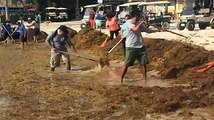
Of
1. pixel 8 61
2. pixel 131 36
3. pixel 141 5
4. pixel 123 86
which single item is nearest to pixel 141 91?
pixel 123 86

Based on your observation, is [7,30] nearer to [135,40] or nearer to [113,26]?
[113,26]

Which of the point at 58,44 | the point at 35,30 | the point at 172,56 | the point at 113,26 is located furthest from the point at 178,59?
the point at 35,30

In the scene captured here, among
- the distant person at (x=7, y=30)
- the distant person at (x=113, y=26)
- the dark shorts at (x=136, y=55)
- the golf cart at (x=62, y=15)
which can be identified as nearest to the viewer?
the dark shorts at (x=136, y=55)

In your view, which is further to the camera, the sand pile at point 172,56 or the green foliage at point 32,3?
the green foliage at point 32,3

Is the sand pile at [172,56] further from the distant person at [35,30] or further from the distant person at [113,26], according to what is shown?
the distant person at [35,30]

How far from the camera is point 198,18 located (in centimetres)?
2934

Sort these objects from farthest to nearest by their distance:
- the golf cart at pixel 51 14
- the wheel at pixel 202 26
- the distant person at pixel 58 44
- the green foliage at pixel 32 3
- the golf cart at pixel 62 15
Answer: the green foliage at pixel 32 3
the golf cart at pixel 62 15
the golf cart at pixel 51 14
the wheel at pixel 202 26
the distant person at pixel 58 44

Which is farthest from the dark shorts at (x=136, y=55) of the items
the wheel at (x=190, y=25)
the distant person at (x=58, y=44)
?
the wheel at (x=190, y=25)

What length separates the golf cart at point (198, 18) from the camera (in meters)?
28.8

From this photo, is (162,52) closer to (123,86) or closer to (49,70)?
(49,70)

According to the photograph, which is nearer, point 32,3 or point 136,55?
point 136,55

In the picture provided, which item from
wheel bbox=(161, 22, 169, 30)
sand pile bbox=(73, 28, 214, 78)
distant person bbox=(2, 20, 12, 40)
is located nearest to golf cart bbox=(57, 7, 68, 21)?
wheel bbox=(161, 22, 169, 30)

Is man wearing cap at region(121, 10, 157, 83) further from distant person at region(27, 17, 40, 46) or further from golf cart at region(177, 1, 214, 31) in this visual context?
golf cart at region(177, 1, 214, 31)

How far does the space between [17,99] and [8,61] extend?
27.1 ft
